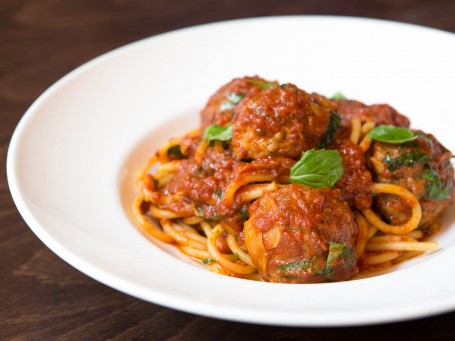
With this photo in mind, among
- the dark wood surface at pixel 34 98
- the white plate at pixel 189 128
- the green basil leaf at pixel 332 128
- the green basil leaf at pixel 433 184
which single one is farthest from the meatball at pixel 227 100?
the dark wood surface at pixel 34 98

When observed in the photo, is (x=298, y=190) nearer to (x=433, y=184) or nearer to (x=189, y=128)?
(x=433, y=184)

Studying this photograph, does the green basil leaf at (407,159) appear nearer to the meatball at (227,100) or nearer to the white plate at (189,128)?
the white plate at (189,128)

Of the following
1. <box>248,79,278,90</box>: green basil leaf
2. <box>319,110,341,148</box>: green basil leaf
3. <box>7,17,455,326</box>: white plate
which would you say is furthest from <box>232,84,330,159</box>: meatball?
<box>7,17,455,326</box>: white plate

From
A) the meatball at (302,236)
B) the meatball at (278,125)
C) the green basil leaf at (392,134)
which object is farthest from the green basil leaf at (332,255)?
the green basil leaf at (392,134)

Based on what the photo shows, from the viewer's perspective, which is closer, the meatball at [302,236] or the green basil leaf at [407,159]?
the meatball at [302,236]

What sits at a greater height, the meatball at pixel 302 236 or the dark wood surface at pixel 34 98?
the meatball at pixel 302 236

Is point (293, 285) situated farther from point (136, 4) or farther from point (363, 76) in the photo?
point (136, 4)

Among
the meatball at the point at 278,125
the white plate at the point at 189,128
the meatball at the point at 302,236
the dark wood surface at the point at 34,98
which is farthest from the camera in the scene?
the meatball at the point at 278,125

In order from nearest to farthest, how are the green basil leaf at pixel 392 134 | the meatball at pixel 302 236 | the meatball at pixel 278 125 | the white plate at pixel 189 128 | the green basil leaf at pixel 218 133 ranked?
the white plate at pixel 189 128
the meatball at pixel 302 236
the meatball at pixel 278 125
the green basil leaf at pixel 392 134
the green basil leaf at pixel 218 133

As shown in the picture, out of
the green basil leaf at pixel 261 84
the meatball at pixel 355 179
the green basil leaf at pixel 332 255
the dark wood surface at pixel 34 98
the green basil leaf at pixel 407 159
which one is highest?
the green basil leaf at pixel 261 84
